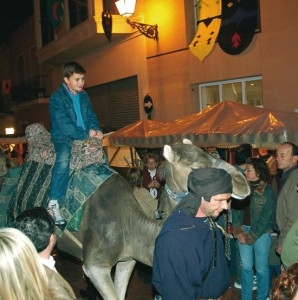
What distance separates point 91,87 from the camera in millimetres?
19734

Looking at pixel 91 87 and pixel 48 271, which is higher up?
pixel 91 87

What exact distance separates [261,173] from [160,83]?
29.4 feet

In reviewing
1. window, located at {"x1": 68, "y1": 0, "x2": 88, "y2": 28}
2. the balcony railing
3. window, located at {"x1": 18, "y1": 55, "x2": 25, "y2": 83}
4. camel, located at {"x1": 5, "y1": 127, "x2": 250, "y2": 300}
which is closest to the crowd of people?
camel, located at {"x1": 5, "y1": 127, "x2": 250, "y2": 300}

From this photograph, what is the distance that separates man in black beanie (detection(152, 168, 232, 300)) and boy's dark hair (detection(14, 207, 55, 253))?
841mm

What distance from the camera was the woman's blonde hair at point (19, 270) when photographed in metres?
2.28

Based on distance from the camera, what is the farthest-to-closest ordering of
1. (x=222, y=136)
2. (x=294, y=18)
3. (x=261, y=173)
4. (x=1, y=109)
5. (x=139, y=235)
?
(x=1, y=109) < (x=294, y=18) < (x=222, y=136) < (x=261, y=173) < (x=139, y=235)

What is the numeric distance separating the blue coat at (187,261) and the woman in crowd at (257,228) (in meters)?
2.91

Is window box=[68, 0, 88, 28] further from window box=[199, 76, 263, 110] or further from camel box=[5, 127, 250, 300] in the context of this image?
camel box=[5, 127, 250, 300]

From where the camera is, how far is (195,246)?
325 cm

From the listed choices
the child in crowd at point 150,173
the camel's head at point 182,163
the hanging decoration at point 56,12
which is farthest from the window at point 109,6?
the camel's head at point 182,163

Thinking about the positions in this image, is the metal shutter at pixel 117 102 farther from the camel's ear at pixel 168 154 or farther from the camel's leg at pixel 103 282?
the camel's ear at pixel 168 154

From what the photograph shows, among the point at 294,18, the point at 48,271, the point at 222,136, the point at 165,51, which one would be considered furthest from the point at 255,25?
the point at 48,271

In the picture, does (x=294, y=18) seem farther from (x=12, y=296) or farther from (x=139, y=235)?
(x=12, y=296)

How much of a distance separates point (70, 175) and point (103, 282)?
1.55 meters
